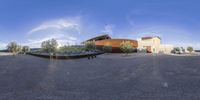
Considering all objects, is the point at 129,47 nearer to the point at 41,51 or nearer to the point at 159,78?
the point at 41,51

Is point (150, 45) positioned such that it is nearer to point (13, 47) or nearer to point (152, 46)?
point (152, 46)

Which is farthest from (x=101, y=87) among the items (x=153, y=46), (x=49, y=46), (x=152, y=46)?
(x=153, y=46)

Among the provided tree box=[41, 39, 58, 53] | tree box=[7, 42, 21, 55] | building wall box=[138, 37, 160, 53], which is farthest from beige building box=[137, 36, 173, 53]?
tree box=[7, 42, 21, 55]

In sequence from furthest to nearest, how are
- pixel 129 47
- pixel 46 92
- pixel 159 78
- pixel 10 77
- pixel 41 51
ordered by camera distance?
pixel 129 47
pixel 41 51
pixel 10 77
pixel 159 78
pixel 46 92

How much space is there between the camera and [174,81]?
14.6 metres

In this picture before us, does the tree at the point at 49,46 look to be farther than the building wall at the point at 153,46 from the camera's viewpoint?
→ No

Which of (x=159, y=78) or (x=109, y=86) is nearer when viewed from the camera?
(x=109, y=86)

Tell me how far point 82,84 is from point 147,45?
53.1m

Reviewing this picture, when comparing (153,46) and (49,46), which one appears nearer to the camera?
(49,46)

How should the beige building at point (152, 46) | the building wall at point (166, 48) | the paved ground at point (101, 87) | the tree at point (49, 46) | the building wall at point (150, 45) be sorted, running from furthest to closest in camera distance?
the building wall at point (166, 48)
the beige building at point (152, 46)
the building wall at point (150, 45)
the tree at point (49, 46)
the paved ground at point (101, 87)

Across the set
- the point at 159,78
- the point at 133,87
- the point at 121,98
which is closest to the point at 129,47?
the point at 159,78

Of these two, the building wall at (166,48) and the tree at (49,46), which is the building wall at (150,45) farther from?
the tree at (49,46)

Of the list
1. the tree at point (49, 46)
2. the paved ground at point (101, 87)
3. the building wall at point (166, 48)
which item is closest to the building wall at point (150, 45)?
the building wall at point (166, 48)

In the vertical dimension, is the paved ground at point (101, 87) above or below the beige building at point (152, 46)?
below
